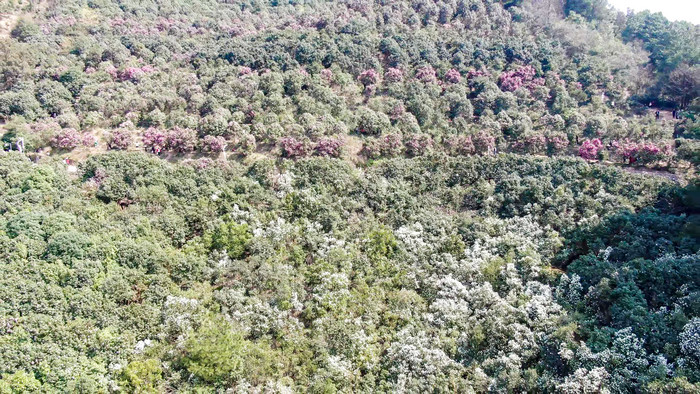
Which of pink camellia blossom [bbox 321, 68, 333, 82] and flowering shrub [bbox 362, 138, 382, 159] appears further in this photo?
pink camellia blossom [bbox 321, 68, 333, 82]

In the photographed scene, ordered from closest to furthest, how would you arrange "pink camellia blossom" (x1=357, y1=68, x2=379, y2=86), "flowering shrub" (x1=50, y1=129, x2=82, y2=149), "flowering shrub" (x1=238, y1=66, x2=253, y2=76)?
"flowering shrub" (x1=50, y1=129, x2=82, y2=149), "flowering shrub" (x1=238, y1=66, x2=253, y2=76), "pink camellia blossom" (x1=357, y1=68, x2=379, y2=86)

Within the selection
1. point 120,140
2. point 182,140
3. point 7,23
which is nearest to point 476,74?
point 182,140

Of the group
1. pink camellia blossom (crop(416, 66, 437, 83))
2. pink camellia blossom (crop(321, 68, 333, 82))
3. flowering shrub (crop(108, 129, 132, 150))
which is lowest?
flowering shrub (crop(108, 129, 132, 150))

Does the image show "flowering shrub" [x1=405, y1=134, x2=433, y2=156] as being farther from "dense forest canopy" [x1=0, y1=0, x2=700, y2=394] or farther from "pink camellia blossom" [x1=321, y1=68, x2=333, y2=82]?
"pink camellia blossom" [x1=321, y1=68, x2=333, y2=82]

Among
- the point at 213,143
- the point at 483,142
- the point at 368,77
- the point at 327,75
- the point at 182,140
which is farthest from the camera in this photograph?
the point at 368,77

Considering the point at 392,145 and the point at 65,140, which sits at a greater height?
the point at 392,145

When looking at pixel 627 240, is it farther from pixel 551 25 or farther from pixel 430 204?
pixel 551 25

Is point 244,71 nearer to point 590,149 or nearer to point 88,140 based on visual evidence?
point 88,140

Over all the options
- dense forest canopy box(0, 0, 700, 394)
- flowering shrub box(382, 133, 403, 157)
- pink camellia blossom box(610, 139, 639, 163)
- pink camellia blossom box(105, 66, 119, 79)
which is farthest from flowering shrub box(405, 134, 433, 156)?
pink camellia blossom box(105, 66, 119, 79)
